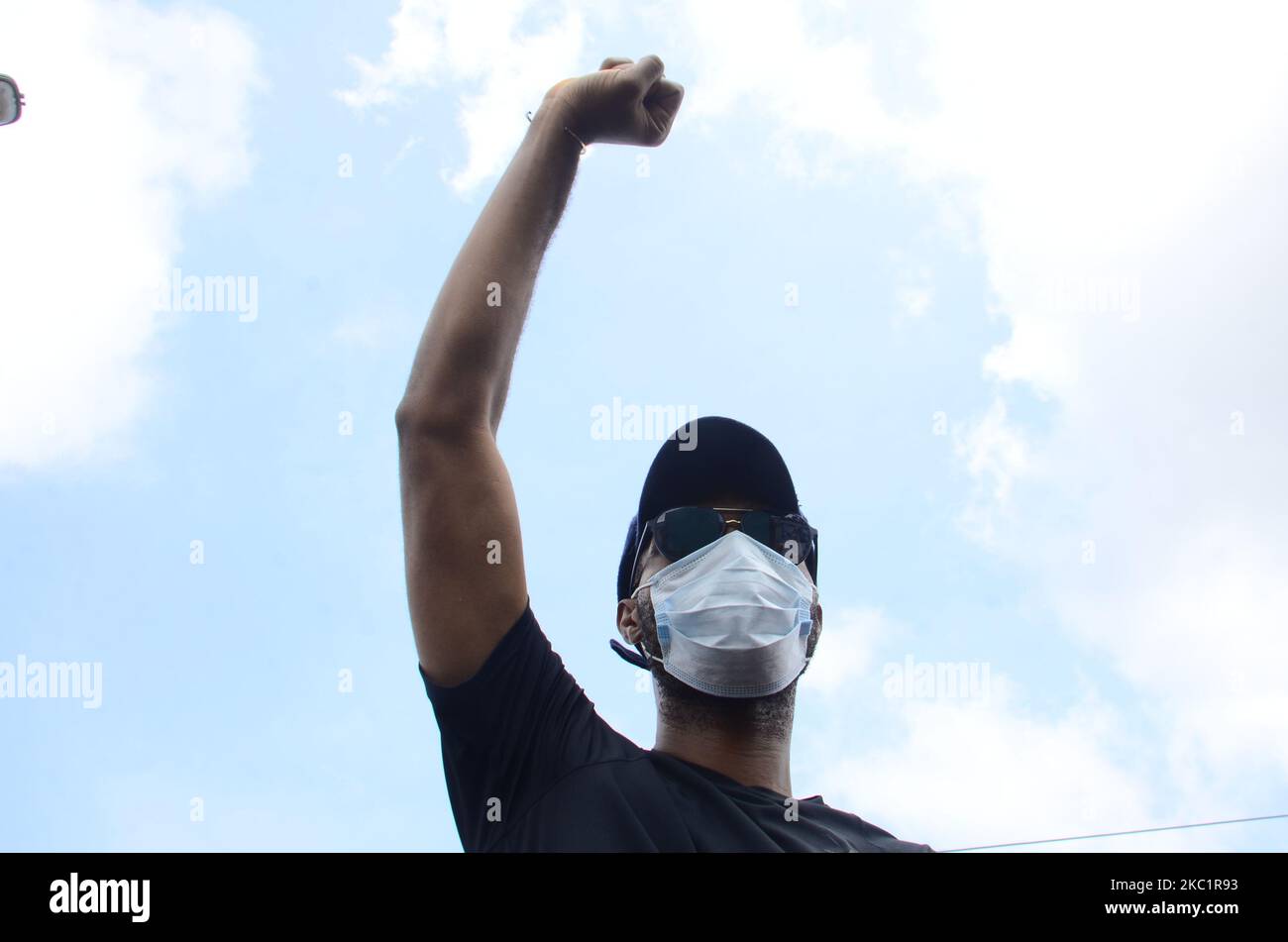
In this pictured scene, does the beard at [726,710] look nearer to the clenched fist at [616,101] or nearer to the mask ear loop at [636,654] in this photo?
the mask ear loop at [636,654]

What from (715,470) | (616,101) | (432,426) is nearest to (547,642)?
(432,426)

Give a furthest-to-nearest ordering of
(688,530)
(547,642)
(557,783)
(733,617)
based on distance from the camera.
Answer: (688,530) < (733,617) < (547,642) < (557,783)

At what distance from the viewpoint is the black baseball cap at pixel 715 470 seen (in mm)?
3889

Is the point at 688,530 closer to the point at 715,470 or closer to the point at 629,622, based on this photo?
the point at 715,470

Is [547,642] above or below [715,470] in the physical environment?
below

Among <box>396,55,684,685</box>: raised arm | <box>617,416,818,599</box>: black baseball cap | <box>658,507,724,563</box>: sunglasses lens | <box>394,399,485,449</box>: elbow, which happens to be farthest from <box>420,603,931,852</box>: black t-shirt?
<box>617,416,818,599</box>: black baseball cap

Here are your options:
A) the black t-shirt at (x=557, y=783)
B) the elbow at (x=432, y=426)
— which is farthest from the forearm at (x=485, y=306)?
the black t-shirt at (x=557, y=783)

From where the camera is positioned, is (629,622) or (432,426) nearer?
(432,426)

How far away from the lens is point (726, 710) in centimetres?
349

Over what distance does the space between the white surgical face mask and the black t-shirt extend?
1.40 ft

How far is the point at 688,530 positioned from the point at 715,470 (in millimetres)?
267

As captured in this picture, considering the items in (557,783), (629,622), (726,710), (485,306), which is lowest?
(557,783)

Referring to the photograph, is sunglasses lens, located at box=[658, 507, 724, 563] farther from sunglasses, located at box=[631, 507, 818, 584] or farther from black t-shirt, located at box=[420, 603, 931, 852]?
black t-shirt, located at box=[420, 603, 931, 852]

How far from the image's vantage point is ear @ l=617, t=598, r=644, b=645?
3.83 m
